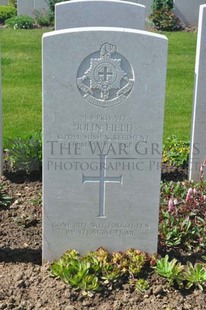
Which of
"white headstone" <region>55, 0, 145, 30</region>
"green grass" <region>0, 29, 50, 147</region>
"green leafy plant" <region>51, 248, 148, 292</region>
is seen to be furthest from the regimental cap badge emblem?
"green grass" <region>0, 29, 50, 147</region>

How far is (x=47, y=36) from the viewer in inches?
158

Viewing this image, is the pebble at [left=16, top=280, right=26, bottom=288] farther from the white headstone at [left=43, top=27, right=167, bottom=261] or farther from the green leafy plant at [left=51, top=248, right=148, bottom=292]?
the white headstone at [left=43, top=27, right=167, bottom=261]

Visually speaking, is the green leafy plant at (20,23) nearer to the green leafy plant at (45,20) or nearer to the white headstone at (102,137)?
the green leafy plant at (45,20)

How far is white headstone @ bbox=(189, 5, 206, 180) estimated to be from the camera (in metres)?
5.84

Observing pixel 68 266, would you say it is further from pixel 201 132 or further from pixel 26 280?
pixel 201 132

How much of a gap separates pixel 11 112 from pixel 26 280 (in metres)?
4.60

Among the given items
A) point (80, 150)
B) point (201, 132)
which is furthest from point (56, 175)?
point (201, 132)

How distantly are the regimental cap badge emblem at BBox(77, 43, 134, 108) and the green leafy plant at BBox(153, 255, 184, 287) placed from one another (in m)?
1.24

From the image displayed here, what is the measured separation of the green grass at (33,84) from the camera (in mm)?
8133

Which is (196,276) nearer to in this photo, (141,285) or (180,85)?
(141,285)

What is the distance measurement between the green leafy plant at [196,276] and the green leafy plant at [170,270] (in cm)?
5

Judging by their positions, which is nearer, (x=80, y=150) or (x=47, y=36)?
(x=47, y=36)

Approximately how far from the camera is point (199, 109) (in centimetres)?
606

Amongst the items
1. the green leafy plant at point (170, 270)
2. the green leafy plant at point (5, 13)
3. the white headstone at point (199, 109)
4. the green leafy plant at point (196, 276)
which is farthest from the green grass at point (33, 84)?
the green leafy plant at point (196, 276)
